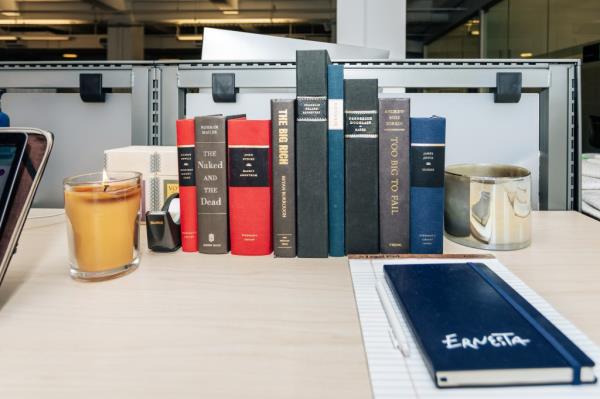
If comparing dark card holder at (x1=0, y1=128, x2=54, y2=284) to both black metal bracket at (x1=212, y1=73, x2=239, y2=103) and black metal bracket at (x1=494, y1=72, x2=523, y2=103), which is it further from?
black metal bracket at (x1=494, y1=72, x2=523, y2=103)

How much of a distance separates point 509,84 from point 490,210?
19.1 inches

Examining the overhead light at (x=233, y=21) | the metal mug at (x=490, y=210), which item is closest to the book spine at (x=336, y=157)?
the metal mug at (x=490, y=210)

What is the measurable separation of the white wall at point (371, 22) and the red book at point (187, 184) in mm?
1468

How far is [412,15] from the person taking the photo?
7.25 m

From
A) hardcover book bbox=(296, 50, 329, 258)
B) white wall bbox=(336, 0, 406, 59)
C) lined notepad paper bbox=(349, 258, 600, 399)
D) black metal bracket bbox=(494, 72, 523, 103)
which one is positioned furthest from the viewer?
white wall bbox=(336, 0, 406, 59)

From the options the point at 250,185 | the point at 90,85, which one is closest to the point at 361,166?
the point at 250,185

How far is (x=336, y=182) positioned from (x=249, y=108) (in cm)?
51

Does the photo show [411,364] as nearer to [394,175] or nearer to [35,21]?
[394,175]

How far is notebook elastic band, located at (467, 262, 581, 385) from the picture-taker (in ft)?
1.32

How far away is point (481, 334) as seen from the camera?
46 cm

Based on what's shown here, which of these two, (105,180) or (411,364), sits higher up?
(105,180)

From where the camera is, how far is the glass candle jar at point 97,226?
67 cm

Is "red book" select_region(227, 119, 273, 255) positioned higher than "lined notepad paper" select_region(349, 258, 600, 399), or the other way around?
"red book" select_region(227, 119, 273, 255)

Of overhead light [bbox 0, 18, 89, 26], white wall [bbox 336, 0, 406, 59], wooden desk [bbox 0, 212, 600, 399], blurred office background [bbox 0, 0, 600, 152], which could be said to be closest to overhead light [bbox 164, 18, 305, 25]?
blurred office background [bbox 0, 0, 600, 152]
